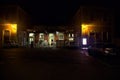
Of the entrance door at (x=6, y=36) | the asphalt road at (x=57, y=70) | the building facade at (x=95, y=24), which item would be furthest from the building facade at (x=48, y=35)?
the asphalt road at (x=57, y=70)

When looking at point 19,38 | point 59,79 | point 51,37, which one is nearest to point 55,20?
point 51,37

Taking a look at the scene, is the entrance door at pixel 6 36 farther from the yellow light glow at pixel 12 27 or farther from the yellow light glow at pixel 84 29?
the yellow light glow at pixel 84 29

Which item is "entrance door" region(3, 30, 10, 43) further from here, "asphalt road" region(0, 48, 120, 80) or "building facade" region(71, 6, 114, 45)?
"asphalt road" region(0, 48, 120, 80)

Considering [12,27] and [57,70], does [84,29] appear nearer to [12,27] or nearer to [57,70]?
[12,27]

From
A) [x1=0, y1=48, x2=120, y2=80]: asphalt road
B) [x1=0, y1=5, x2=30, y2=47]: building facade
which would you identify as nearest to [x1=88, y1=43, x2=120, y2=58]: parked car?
[x1=0, y1=48, x2=120, y2=80]: asphalt road

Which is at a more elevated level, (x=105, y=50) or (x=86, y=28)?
(x=86, y=28)

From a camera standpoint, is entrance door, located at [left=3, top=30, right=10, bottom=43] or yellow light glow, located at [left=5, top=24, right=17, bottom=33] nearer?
yellow light glow, located at [left=5, top=24, right=17, bottom=33]

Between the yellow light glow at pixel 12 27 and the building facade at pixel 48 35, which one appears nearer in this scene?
the yellow light glow at pixel 12 27

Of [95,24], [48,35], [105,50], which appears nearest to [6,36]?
[48,35]

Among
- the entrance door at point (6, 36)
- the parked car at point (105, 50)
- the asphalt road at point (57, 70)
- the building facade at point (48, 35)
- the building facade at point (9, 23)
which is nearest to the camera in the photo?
the asphalt road at point (57, 70)

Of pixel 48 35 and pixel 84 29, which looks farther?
pixel 48 35

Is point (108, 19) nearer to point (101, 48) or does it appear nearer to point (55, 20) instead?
point (101, 48)

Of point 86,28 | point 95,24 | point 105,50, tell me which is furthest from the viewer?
point 95,24

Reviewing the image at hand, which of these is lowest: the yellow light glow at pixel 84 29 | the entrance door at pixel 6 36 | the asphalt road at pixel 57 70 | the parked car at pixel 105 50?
the asphalt road at pixel 57 70
